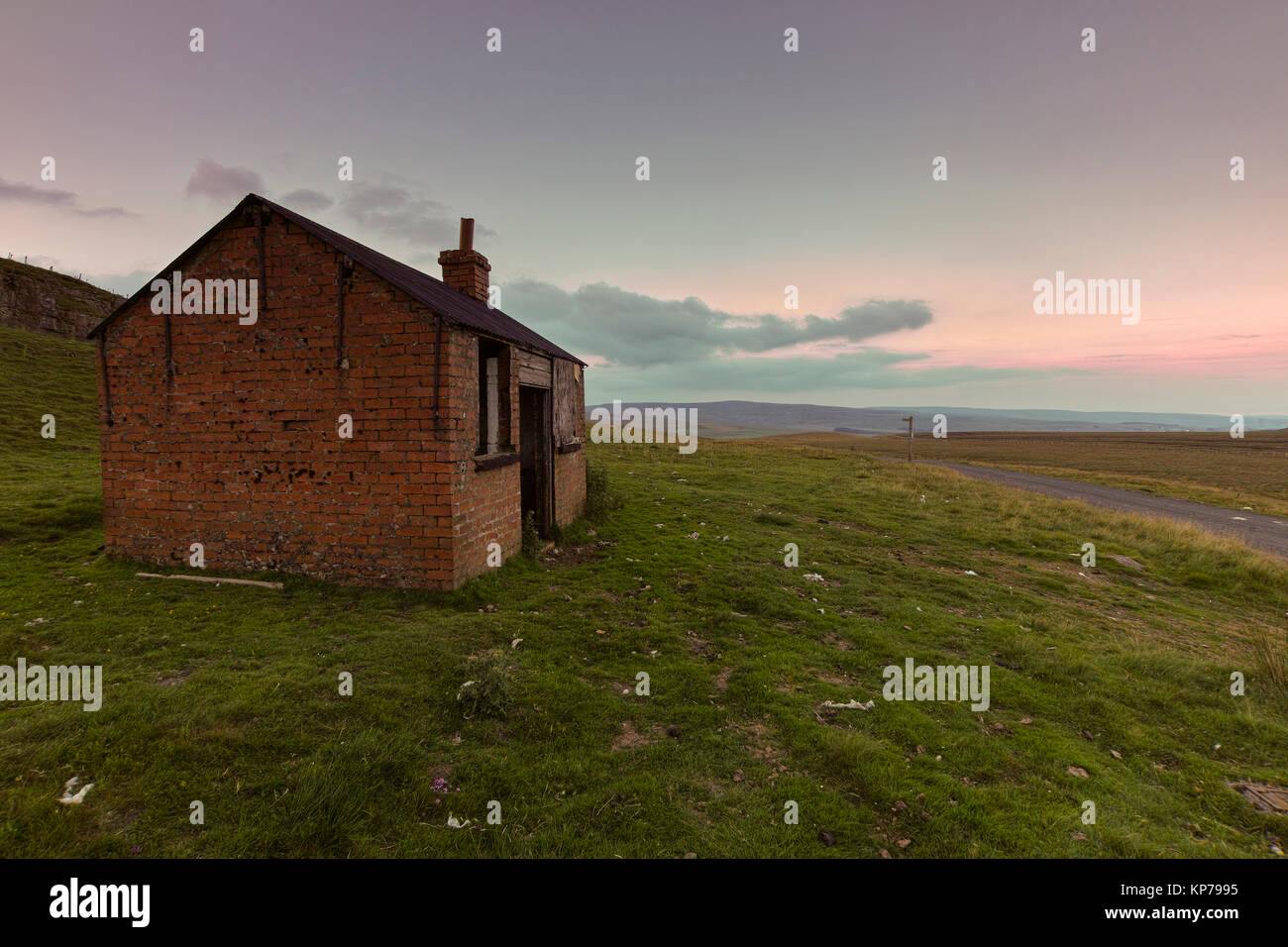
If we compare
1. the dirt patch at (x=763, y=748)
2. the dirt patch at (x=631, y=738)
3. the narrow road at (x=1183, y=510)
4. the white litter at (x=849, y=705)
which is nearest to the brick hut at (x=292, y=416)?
the dirt patch at (x=631, y=738)

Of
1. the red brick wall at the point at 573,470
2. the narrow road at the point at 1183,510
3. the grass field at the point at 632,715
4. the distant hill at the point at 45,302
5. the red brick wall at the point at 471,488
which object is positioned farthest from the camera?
the distant hill at the point at 45,302

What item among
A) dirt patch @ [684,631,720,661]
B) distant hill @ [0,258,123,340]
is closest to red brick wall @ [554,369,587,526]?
dirt patch @ [684,631,720,661]

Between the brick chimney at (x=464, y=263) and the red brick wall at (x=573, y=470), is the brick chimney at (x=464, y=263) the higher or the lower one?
the higher one

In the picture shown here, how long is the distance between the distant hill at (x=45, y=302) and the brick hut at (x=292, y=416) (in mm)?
40348

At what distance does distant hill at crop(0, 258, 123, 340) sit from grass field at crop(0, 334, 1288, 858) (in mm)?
41569

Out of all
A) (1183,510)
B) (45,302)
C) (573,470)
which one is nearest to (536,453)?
(573,470)

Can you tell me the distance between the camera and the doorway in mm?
11336

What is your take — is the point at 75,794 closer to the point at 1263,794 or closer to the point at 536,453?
the point at 536,453

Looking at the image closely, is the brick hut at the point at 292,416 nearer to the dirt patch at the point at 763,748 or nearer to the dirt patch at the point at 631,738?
the dirt patch at the point at 631,738

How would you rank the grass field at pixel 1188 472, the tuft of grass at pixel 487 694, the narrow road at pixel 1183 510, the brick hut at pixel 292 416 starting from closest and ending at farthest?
the tuft of grass at pixel 487 694
the brick hut at pixel 292 416
the narrow road at pixel 1183 510
the grass field at pixel 1188 472

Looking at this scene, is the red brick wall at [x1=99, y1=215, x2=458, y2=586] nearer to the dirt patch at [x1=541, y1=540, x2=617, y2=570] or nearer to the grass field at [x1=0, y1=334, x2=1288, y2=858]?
the grass field at [x1=0, y1=334, x2=1288, y2=858]

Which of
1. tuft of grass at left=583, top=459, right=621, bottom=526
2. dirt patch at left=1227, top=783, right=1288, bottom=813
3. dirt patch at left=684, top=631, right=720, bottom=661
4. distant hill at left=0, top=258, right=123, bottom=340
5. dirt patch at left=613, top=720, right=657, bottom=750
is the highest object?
distant hill at left=0, top=258, right=123, bottom=340

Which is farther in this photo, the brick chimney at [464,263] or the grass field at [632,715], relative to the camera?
the brick chimney at [464,263]

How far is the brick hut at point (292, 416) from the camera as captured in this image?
296 inches
